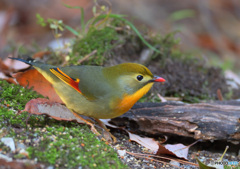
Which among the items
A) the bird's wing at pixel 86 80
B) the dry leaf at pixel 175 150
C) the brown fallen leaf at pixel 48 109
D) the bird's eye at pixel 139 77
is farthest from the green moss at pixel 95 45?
the dry leaf at pixel 175 150

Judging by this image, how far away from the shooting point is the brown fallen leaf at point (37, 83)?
400 centimetres

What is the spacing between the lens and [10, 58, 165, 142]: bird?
11.6ft

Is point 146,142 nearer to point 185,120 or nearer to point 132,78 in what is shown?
point 185,120

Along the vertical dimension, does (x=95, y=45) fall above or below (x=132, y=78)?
above

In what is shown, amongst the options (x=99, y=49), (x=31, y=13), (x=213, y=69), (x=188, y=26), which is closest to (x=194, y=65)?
(x=213, y=69)

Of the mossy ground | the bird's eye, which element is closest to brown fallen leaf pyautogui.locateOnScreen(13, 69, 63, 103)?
the mossy ground

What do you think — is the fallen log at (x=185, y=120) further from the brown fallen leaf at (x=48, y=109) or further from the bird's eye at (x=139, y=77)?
the brown fallen leaf at (x=48, y=109)

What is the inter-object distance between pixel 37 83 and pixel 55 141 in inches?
55.5

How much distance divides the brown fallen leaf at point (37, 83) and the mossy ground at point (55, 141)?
547mm

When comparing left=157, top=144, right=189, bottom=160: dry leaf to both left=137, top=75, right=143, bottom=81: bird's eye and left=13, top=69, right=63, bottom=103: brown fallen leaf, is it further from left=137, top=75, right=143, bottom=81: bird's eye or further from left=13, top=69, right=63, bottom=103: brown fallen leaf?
left=13, top=69, right=63, bottom=103: brown fallen leaf

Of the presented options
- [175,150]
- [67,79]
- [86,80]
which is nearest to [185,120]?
[175,150]

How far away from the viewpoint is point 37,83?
4086 mm

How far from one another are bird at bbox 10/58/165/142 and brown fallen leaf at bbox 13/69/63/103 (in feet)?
0.54

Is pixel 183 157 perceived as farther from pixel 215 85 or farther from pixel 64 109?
pixel 215 85
